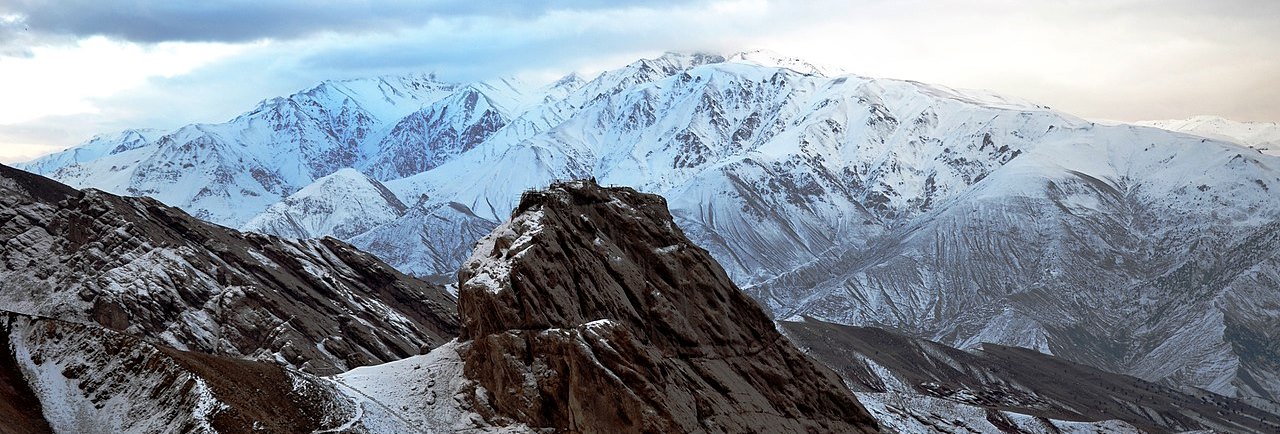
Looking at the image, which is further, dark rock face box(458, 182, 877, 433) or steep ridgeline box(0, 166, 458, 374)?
steep ridgeline box(0, 166, 458, 374)

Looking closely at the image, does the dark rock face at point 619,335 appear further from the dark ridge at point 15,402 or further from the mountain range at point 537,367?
the dark ridge at point 15,402

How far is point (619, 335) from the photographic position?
75.4 metres

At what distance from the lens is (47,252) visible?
132 m

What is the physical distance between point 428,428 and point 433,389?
3.98m

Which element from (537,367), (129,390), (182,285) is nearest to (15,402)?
(129,390)

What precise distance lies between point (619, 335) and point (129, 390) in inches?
1048

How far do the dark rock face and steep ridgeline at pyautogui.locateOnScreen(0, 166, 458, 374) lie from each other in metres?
42.9

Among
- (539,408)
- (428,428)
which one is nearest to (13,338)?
(428,428)

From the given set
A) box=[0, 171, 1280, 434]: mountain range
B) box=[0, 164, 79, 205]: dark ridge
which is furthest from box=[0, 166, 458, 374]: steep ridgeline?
box=[0, 171, 1280, 434]: mountain range

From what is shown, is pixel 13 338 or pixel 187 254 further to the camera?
pixel 187 254

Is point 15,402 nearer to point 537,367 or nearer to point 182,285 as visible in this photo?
point 537,367

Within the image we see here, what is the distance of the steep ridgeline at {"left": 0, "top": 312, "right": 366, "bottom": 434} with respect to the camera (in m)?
65.1

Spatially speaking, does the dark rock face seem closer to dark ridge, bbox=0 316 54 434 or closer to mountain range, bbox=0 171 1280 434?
mountain range, bbox=0 171 1280 434

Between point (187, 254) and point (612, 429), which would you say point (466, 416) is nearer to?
point (612, 429)
